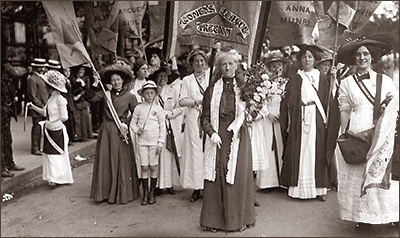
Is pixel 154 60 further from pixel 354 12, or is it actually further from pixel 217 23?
pixel 354 12

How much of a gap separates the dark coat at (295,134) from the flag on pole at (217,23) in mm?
999

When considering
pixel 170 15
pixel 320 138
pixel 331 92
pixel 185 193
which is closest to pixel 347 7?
pixel 331 92

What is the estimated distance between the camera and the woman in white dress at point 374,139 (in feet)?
14.8

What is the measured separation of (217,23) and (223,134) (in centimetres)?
184

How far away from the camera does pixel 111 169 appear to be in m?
6.05

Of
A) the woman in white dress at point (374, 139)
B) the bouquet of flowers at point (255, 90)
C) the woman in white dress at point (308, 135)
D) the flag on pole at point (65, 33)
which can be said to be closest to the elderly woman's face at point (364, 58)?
the woman in white dress at point (374, 139)

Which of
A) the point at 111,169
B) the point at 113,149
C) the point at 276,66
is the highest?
the point at 276,66

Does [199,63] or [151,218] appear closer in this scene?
[151,218]

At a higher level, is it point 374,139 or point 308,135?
point 374,139

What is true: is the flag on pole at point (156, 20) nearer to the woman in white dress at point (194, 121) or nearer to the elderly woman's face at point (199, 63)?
the woman in white dress at point (194, 121)

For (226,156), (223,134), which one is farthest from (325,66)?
(226,156)

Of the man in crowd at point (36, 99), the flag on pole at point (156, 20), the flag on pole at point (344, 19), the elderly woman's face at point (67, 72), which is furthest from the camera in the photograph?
the elderly woman's face at point (67, 72)

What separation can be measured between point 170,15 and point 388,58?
4.76 meters

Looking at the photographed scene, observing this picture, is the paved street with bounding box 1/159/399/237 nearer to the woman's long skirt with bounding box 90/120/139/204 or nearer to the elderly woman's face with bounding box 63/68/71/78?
the woman's long skirt with bounding box 90/120/139/204
